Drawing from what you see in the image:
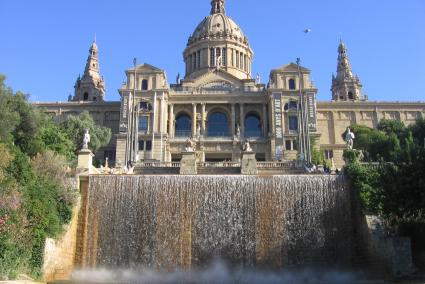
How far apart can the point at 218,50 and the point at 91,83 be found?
55.6ft

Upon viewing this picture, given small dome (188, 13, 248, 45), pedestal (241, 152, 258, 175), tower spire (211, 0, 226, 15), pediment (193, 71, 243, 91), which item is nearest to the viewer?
pedestal (241, 152, 258, 175)

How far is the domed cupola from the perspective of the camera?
208 feet

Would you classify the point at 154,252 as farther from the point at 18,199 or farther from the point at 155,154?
the point at 155,154

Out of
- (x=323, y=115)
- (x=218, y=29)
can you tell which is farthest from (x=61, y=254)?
(x=218, y=29)

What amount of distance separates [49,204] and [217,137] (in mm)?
31069

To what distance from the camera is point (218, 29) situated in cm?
6556

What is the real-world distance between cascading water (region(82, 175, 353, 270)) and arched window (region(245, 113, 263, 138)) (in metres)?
30.0

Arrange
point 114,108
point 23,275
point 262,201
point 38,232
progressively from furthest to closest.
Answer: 1. point 114,108
2. point 262,201
3. point 38,232
4. point 23,275

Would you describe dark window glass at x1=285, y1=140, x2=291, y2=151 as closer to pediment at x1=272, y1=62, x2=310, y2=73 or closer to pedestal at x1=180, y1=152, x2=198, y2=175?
pediment at x1=272, y1=62, x2=310, y2=73

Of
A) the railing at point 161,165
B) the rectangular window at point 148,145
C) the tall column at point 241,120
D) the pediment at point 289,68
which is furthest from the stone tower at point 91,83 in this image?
the railing at point 161,165

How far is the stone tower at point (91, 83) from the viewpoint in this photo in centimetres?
6494

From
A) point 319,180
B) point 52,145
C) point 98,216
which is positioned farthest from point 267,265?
point 52,145

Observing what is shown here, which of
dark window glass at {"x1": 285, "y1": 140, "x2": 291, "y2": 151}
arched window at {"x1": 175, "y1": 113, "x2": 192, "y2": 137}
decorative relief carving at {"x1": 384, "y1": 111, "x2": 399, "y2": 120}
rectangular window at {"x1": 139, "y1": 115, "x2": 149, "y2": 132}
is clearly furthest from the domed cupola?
decorative relief carving at {"x1": 384, "y1": 111, "x2": 399, "y2": 120}

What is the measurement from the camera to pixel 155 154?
4931 centimetres
